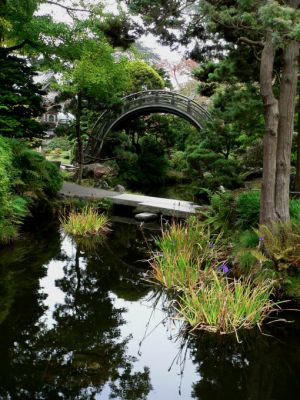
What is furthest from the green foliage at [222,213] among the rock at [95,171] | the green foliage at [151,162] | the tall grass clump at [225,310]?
the green foliage at [151,162]

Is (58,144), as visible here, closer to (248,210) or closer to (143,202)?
(143,202)

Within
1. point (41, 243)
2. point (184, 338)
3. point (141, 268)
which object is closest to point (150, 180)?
point (41, 243)

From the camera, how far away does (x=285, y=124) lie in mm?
6414

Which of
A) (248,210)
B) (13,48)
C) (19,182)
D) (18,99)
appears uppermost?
(13,48)

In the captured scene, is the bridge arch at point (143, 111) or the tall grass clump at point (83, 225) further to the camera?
the bridge arch at point (143, 111)

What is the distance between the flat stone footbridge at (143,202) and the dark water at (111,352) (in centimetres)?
480

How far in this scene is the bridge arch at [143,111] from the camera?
17.5 m

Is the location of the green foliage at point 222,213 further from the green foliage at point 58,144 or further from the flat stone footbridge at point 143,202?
the green foliage at point 58,144

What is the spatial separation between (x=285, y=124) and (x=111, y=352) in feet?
14.4

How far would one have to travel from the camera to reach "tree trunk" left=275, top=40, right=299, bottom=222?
6383 millimetres

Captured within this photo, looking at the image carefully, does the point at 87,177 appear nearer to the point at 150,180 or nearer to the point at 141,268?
the point at 150,180

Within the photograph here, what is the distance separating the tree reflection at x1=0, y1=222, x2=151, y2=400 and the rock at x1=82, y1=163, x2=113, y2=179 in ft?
35.6

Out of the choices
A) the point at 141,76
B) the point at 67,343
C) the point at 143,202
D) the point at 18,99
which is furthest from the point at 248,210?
the point at 141,76

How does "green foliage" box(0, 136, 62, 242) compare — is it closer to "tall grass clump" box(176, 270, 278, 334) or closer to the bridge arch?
"tall grass clump" box(176, 270, 278, 334)
